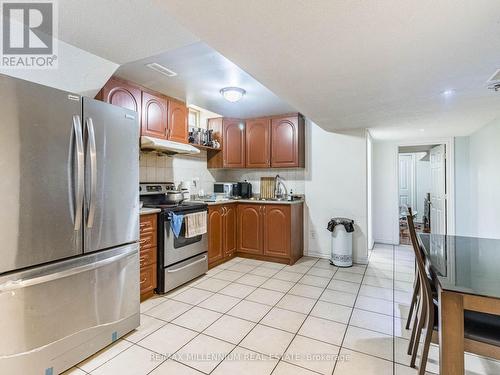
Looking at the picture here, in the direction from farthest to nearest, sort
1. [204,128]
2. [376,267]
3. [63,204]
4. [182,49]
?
[204,128]
[376,267]
[182,49]
[63,204]

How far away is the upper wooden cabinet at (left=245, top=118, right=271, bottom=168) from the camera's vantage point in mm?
4176

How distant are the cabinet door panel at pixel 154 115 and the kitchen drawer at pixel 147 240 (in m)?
1.12

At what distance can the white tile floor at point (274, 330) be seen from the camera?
5.61 ft

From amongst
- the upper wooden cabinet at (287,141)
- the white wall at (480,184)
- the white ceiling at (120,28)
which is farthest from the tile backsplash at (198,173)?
the white wall at (480,184)

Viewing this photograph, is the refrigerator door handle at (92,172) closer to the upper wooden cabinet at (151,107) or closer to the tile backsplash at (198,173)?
the upper wooden cabinet at (151,107)

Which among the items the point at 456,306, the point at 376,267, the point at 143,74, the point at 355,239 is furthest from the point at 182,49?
the point at 376,267

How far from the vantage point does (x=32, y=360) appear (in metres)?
1.46

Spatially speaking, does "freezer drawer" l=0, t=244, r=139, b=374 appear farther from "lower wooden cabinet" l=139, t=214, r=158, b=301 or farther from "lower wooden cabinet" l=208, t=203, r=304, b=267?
"lower wooden cabinet" l=208, t=203, r=304, b=267

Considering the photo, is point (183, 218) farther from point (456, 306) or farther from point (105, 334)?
point (456, 306)

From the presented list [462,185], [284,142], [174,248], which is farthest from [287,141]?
[462,185]

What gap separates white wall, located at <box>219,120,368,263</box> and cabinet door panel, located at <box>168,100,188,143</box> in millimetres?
1818

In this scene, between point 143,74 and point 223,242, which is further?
point 223,242

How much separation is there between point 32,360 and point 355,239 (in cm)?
373

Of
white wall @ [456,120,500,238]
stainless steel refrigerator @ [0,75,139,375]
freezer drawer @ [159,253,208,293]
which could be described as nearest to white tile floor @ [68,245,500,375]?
freezer drawer @ [159,253,208,293]
